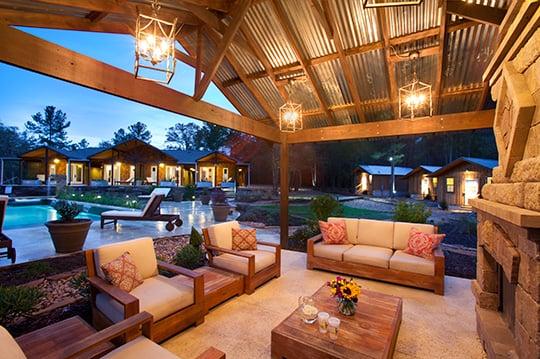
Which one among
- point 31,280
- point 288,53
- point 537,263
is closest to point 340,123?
point 288,53

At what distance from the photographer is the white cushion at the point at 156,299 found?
7.76ft

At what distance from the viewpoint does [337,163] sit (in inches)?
793

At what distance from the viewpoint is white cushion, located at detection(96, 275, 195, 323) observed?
7.76 ft

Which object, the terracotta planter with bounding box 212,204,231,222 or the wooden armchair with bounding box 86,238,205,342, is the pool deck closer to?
the terracotta planter with bounding box 212,204,231,222

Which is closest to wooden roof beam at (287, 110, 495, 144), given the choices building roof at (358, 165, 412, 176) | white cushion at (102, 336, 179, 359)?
white cushion at (102, 336, 179, 359)

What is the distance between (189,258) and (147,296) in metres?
1.86

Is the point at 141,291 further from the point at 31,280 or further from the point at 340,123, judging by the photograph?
the point at 340,123

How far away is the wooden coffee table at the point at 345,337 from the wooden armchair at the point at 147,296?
1.06 m

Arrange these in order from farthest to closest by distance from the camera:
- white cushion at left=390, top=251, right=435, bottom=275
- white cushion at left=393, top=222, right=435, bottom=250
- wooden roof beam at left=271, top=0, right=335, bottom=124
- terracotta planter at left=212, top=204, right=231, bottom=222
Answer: terracotta planter at left=212, top=204, right=231, bottom=222 → white cushion at left=393, top=222, right=435, bottom=250 → wooden roof beam at left=271, top=0, right=335, bottom=124 → white cushion at left=390, top=251, right=435, bottom=275

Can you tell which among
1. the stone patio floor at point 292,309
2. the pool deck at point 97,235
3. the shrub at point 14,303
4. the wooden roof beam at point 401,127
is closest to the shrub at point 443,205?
the wooden roof beam at point 401,127

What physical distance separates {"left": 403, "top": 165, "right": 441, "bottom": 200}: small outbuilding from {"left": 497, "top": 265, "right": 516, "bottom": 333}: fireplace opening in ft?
40.5

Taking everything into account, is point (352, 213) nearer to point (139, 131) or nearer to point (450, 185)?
point (450, 185)

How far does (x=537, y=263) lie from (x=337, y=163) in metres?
19.2

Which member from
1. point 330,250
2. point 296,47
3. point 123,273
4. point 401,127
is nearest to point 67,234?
point 123,273
